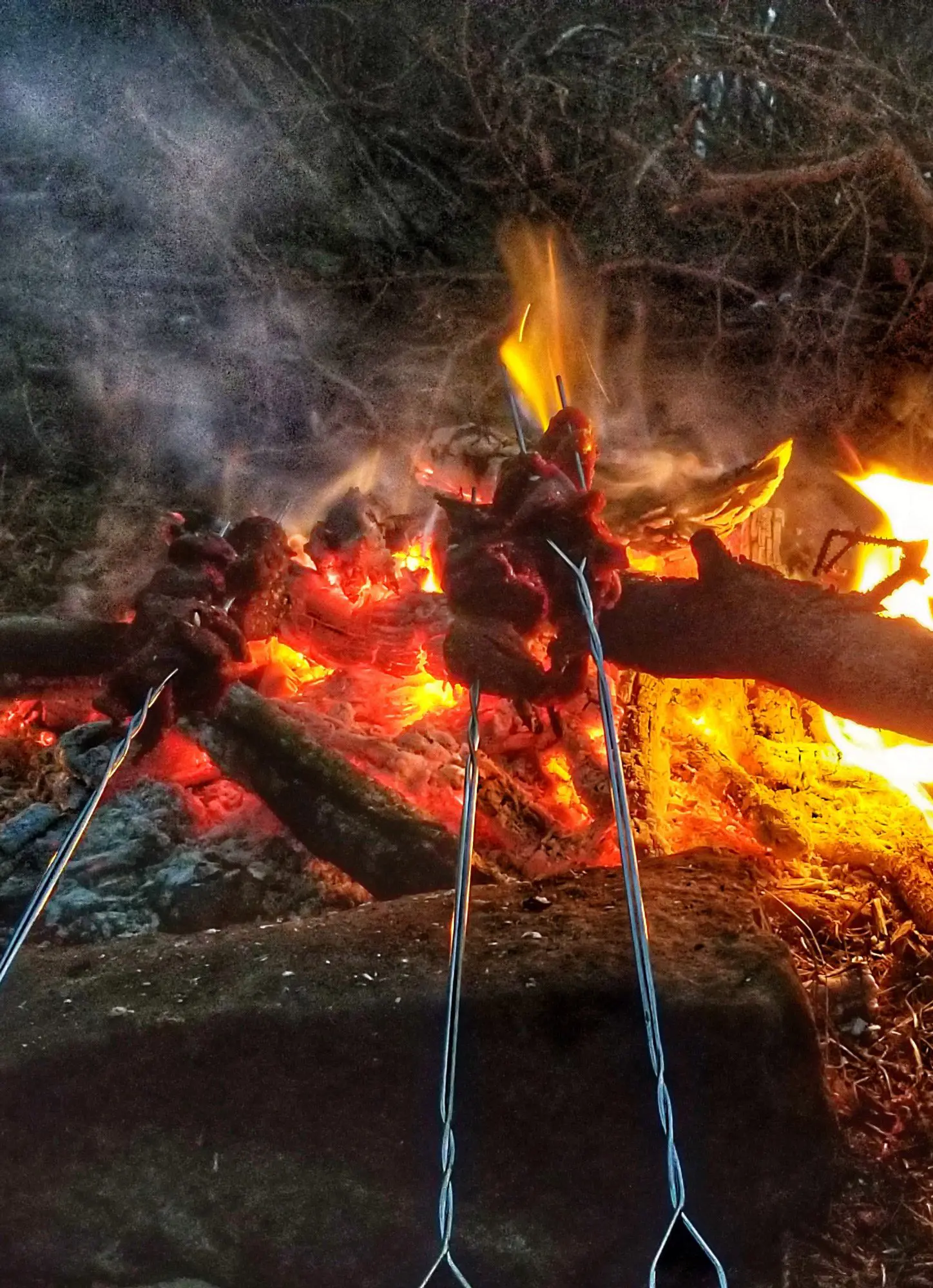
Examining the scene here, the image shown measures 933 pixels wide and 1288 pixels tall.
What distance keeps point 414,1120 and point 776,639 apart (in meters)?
1.70

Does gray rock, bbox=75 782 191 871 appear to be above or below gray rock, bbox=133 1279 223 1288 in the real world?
above

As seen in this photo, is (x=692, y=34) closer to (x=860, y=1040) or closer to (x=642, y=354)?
(x=642, y=354)

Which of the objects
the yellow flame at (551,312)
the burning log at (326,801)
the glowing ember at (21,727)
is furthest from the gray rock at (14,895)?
the yellow flame at (551,312)

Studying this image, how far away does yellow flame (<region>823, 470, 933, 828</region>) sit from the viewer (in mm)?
3283

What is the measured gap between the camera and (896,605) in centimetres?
351

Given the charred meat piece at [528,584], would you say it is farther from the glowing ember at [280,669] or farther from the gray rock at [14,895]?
the gray rock at [14,895]

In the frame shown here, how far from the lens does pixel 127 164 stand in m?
5.76

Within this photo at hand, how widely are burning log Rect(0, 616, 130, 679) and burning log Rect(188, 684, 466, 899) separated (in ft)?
1.62

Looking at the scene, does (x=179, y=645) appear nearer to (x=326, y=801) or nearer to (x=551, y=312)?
(x=326, y=801)

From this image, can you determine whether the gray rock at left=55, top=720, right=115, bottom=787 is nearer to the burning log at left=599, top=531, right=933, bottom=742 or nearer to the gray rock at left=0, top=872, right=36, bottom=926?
the gray rock at left=0, top=872, right=36, bottom=926

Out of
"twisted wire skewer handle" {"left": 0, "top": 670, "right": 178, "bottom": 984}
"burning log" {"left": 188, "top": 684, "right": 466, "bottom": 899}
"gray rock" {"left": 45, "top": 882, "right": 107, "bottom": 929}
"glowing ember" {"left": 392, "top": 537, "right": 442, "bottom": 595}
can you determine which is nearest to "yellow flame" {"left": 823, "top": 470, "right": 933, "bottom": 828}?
"burning log" {"left": 188, "top": 684, "right": 466, "bottom": 899}

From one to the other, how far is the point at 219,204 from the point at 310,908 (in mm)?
4880

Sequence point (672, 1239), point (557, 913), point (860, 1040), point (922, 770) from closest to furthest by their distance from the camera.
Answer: point (672, 1239), point (557, 913), point (860, 1040), point (922, 770)

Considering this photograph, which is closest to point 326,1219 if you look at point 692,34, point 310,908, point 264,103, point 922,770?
point 310,908
